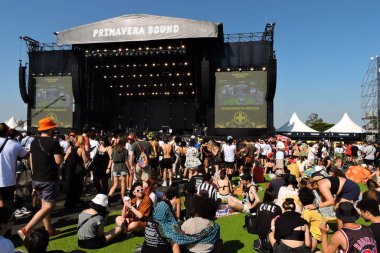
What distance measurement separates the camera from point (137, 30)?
22.2 m

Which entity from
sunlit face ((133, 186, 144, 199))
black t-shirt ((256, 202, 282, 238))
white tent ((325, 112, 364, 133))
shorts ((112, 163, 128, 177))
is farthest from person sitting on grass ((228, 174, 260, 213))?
white tent ((325, 112, 364, 133))

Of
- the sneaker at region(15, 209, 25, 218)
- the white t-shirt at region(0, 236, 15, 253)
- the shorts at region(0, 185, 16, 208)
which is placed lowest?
the sneaker at region(15, 209, 25, 218)

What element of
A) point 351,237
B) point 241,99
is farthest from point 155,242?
point 241,99

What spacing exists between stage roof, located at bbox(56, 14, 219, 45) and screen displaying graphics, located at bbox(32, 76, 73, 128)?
3103 mm

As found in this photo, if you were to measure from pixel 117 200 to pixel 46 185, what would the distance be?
3372 millimetres

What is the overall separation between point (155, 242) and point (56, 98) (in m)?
23.0

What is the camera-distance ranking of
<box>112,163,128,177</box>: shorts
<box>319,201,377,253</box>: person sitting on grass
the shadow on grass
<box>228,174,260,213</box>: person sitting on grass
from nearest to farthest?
<box>319,201,377,253</box>: person sitting on grass → the shadow on grass → <box>228,174,260,213</box>: person sitting on grass → <box>112,163,128,177</box>: shorts

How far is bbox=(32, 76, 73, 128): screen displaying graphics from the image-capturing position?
24.1 metres

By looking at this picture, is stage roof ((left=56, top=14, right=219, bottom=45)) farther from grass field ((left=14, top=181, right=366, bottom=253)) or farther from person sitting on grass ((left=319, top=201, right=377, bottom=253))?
person sitting on grass ((left=319, top=201, right=377, bottom=253))

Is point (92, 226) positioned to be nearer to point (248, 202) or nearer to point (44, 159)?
point (44, 159)

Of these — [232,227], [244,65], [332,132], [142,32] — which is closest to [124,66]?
[142,32]

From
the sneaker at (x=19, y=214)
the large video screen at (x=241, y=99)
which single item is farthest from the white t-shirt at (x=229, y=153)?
the large video screen at (x=241, y=99)

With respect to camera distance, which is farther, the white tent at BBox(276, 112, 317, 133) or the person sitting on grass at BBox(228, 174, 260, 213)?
the white tent at BBox(276, 112, 317, 133)

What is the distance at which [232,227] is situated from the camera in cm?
587
